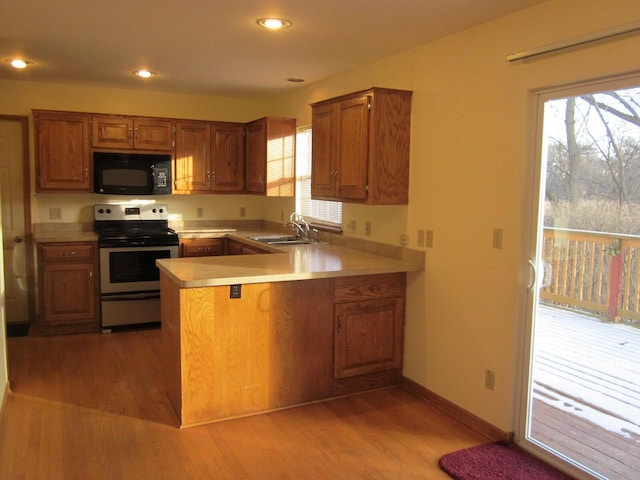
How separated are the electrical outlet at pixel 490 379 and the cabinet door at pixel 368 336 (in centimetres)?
80

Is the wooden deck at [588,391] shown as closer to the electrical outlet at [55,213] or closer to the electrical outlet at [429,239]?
the electrical outlet at [429,239]

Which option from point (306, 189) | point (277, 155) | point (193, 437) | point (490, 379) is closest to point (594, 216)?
point (490, 379)

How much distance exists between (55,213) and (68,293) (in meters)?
0.92

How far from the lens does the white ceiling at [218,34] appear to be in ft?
9.51

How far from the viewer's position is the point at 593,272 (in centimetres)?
258

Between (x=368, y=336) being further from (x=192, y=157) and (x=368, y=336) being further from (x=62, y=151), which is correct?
(x=62, y=151)

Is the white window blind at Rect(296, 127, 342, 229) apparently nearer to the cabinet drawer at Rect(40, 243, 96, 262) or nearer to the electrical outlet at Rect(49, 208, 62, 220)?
the cabinet drawer at Rect(40, 243, 96, 262)

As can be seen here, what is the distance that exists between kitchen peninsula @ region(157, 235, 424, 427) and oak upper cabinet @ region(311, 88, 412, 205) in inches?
19.3

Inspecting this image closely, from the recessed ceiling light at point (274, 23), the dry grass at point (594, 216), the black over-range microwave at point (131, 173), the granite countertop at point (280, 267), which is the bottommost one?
the granite countertop at point (280, 267)

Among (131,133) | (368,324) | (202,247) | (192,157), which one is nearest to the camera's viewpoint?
(368,324)

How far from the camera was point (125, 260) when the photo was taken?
5180 millimetres

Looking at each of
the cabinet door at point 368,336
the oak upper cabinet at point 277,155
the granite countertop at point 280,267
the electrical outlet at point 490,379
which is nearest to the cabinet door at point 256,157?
the oak upper cabinet at point 277,155

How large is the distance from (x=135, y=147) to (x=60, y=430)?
311 cm

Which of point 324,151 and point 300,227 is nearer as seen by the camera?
point 324,151
